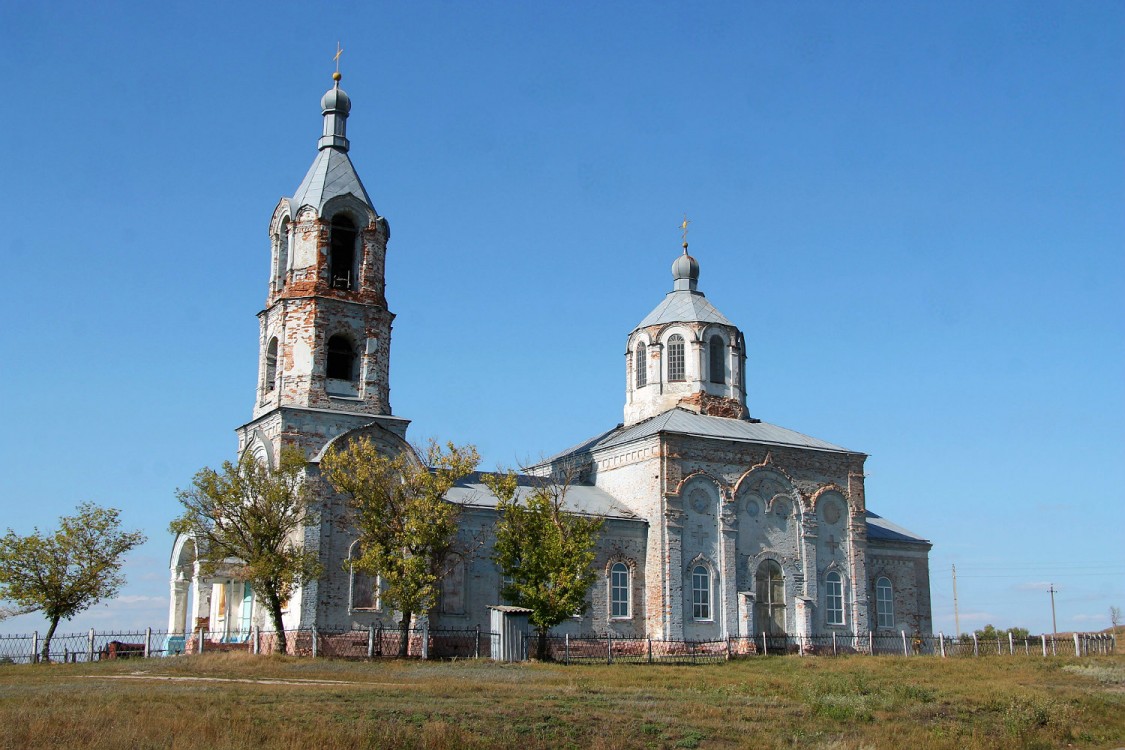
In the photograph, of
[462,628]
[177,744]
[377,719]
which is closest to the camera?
[177,744]

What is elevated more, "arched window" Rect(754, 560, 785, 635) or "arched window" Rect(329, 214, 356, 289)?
"arched window" Rect(329, 214, 356, 289)

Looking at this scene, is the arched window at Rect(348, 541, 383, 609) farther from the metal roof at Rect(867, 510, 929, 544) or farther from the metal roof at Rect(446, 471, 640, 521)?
the metal roof at Rect(867, 510, 929, 544)

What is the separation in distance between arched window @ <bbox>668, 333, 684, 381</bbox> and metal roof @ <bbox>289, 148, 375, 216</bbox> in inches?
493

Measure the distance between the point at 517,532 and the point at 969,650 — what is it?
17.6 meters

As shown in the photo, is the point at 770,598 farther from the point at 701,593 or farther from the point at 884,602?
the point at 884,602

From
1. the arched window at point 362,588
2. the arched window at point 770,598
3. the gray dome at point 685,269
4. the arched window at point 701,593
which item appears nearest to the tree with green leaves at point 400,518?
the arched window at point 362,588

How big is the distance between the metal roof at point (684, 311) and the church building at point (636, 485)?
90mm

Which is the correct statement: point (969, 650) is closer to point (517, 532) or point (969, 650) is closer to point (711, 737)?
point (517, 532)

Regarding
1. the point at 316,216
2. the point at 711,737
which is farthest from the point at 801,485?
the point at 711,737

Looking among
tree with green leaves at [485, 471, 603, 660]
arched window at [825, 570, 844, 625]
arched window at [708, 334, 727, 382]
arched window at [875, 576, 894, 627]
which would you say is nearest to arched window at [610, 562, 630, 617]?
tree with green leaves at [485, 471, 603, 660]

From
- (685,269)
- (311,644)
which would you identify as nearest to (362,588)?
(311,644)

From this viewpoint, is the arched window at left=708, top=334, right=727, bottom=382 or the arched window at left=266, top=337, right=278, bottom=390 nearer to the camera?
the arched window at left=266, top=337, right=278, bottom=390

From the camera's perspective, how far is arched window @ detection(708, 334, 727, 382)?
40.6m

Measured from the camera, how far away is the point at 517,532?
99.9 feet
